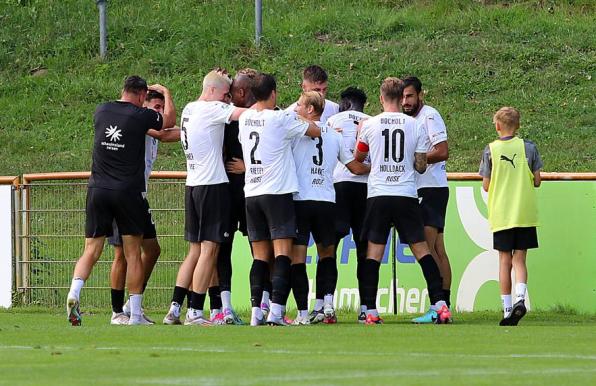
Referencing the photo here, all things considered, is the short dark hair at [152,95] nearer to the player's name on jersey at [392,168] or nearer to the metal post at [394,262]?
the player's name on jersey at [392,168]

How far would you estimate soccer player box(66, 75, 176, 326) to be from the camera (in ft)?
41.0

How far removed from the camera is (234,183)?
512 inches

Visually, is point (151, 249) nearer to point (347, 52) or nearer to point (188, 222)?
point (188, 222)

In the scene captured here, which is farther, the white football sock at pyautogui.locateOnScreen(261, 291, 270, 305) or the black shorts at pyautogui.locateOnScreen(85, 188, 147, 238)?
the white football sock at pyautogui.locateOnScreen(261, 291, 270, 305)

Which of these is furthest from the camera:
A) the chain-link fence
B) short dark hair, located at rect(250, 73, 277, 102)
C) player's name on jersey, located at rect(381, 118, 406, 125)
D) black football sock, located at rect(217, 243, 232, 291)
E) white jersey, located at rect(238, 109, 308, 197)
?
the chain-link fence

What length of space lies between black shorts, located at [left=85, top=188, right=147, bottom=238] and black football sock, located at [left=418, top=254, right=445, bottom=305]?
8.45 ft

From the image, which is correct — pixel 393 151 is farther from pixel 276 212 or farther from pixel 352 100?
pixel 276 212

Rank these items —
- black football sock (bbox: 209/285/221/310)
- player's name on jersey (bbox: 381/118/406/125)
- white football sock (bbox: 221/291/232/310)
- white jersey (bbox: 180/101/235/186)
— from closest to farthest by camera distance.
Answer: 1. white jersey (bbox: 180/101/235/186)
2. player's name on jersey (bbox: 381/118/406/125)
3. white football sock (bbox: 221/291/232/310)
4. black football sock (bbox: 209/285/221/310)

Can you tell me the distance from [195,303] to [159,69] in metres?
15.9

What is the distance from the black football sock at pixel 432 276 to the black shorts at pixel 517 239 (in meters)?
0.74

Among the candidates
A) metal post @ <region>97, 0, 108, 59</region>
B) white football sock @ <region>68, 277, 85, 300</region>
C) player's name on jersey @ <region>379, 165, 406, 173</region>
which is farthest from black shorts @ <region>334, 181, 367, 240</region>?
metal post @ <region>97, 0, 108, 59</region>

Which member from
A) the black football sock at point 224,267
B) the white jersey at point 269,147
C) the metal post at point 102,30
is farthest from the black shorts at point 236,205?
the metal post at point 102,30

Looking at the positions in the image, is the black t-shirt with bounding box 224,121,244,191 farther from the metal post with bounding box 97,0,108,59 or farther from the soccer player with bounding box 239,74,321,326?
the metal post with bounding box 97,0,108,59

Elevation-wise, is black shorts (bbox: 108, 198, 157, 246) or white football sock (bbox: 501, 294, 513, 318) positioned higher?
black shorts (bbox: 108, 198, 157, 246)
